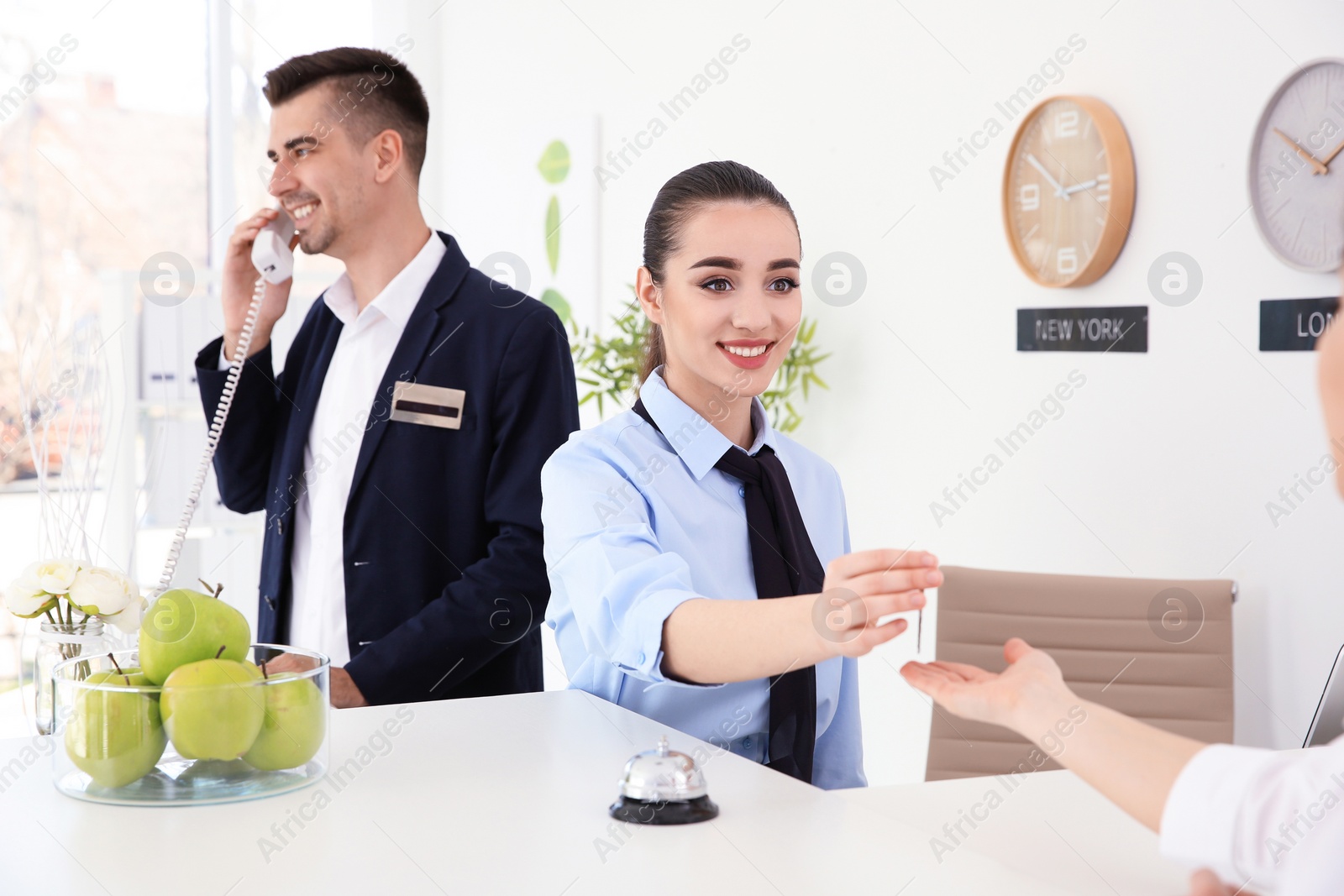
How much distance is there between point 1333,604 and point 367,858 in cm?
193

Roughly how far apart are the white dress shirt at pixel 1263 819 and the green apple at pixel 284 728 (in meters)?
0.89

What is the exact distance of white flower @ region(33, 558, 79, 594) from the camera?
4.96 feet

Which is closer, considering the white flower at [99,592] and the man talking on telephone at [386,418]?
the white flower at [99,592]

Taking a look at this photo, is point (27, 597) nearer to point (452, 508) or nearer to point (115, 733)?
point (115, 733)

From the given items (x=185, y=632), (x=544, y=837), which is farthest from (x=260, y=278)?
(x=544, y=837)

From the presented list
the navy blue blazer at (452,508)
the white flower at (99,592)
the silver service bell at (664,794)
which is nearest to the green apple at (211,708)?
the white flower at (99,592)

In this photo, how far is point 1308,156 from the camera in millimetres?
2332

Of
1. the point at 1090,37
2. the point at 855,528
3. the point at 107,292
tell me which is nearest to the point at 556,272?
the point at 107,292

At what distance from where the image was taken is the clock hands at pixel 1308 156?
2.30 meters

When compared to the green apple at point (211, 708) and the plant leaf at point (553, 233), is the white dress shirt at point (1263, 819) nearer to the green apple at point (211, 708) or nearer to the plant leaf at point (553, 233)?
the green apple at point (211, 708)

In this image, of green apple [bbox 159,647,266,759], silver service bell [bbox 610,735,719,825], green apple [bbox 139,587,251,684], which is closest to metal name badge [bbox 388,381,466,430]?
green apple [bbox 139,587,251,684]

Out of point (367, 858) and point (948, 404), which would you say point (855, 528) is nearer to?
point (948, 404)

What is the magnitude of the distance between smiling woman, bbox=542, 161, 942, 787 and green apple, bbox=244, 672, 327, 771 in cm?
38

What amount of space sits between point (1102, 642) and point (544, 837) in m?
1.60
